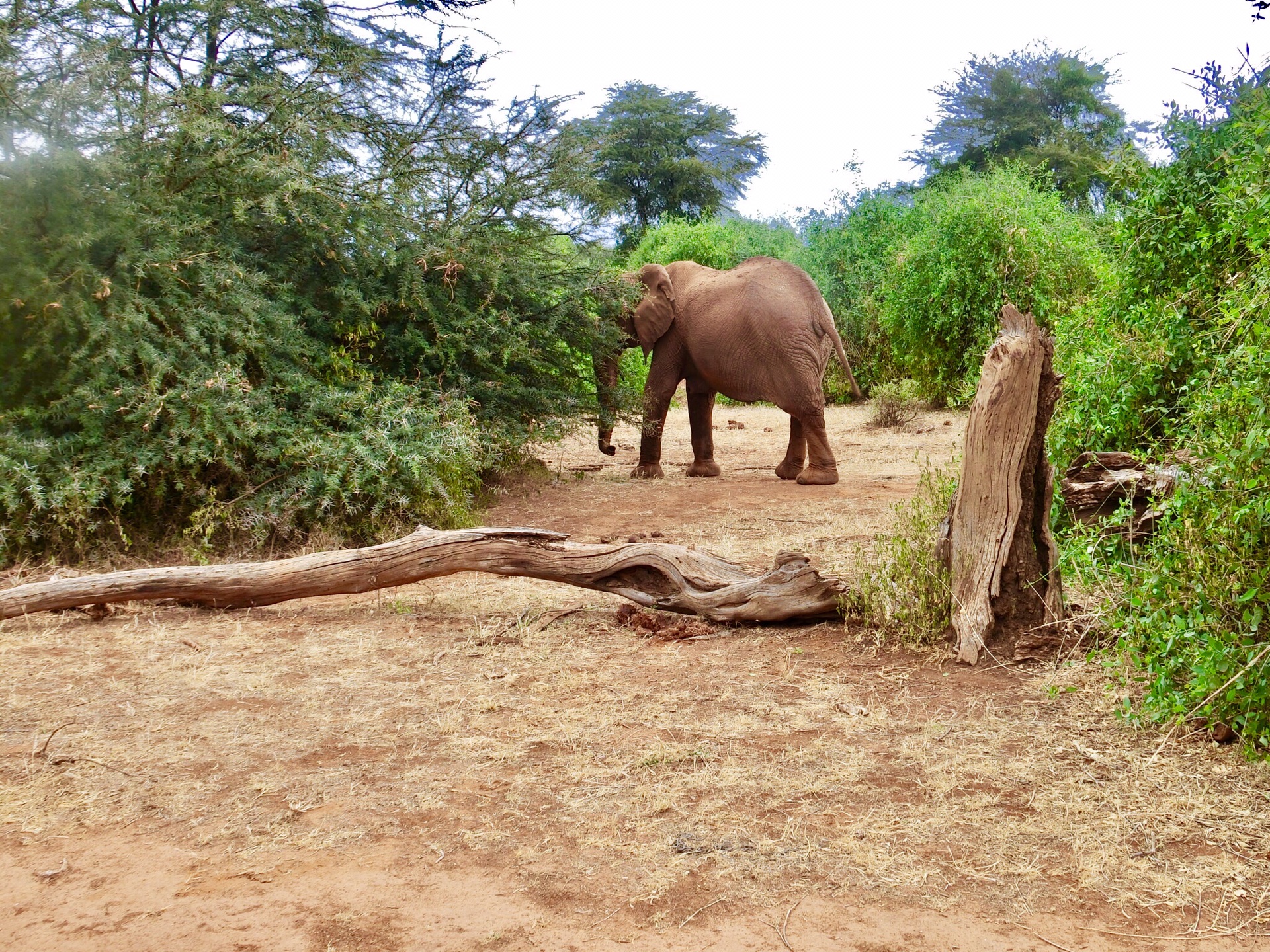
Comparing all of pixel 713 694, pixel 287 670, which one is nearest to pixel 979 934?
pixel 713 694

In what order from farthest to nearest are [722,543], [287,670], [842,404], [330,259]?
[842,404] → [330,259] → [722,543] → [287,670]

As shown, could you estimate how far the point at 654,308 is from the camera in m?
11.1

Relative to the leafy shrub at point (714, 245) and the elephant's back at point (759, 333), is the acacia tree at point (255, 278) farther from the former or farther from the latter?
the leafy shrub at point (714, 245)

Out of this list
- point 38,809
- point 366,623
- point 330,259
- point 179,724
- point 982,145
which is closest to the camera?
point 38,809

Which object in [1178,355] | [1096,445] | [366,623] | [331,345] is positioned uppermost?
[331,345]

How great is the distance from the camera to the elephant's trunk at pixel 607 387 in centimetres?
1091

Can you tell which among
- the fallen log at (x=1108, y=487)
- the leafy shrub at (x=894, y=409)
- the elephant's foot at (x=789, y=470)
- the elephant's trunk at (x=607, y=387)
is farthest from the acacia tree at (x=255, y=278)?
the leafy shrub at (x=894, y=409)

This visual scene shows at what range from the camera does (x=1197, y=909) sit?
9.09 feet

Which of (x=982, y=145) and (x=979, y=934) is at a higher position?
(x=982, y=145)

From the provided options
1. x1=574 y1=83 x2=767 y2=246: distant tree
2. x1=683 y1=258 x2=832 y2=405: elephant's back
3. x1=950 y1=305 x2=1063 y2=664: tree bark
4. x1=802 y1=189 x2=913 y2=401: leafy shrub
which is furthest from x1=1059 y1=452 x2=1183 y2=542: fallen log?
x1=574 y1=83 x2=767 y2=246: distant tree

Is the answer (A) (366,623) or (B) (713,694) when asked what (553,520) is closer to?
(A) (366,623)

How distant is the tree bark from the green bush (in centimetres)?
1073

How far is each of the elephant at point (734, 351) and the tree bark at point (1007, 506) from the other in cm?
533

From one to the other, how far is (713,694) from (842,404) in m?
16.1
